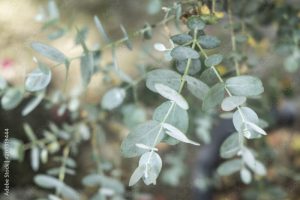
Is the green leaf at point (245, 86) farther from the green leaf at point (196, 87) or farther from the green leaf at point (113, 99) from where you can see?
the green leaf at point (113, 99)

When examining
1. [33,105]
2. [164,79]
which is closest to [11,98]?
[33,105]

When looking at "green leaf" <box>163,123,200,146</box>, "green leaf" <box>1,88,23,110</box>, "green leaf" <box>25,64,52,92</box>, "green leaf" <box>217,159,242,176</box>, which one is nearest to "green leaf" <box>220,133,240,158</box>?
"green leaf" <box>217,159,242,176</box>

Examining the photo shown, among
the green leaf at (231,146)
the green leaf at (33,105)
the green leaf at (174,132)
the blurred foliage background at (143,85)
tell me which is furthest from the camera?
the blurred foliage background at (143,85)

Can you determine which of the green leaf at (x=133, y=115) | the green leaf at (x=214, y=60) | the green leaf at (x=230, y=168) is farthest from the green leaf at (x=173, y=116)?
the green leaf at (x=133, y=115)

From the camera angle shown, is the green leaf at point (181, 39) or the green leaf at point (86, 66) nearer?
the green leaf at point (181, 39)

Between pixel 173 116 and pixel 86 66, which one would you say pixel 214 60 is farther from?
pixel 86 66
